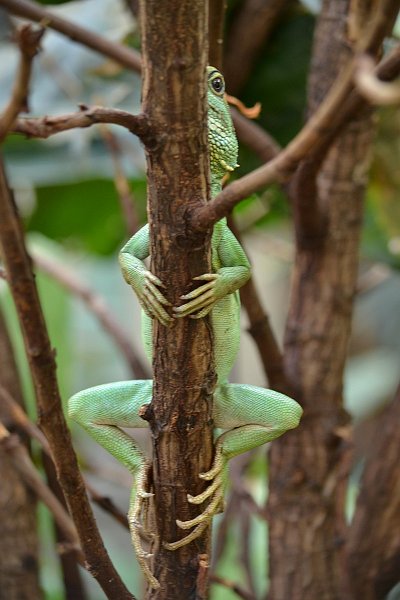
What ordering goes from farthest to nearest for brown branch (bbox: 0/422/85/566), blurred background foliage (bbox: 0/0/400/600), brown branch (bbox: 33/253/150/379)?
blurred background foliage (bbox: 0/0/400/600) → brown branch (bbox: 33/253/150/379) → brown branch (bbox: 0/422/85/566)

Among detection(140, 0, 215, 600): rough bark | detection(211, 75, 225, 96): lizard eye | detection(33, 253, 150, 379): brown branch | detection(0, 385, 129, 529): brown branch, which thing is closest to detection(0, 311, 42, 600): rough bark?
detection(0, 385, 129, 529): brown branch

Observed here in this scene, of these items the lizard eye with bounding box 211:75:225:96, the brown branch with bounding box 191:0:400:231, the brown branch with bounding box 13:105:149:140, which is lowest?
the brown branch with bounding box 191:0:400:231

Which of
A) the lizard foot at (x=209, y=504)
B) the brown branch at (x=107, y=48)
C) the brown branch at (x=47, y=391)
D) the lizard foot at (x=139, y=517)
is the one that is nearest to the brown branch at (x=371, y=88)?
the brown branch at (x=47, y=391)

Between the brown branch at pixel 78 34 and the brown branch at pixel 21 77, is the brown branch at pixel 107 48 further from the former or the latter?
the brown branch at pixel 21 77

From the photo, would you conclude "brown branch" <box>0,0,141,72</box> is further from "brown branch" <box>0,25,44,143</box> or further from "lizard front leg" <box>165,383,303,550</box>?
"brown branch" <box>0,25,44,143</box>

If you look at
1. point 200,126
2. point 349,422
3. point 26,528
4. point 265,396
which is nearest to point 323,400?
point 349,422

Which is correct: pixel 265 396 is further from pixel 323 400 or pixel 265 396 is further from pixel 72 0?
pixel 72 0

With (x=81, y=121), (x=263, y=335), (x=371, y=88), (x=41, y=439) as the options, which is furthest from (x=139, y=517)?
(x=371, y=88)
